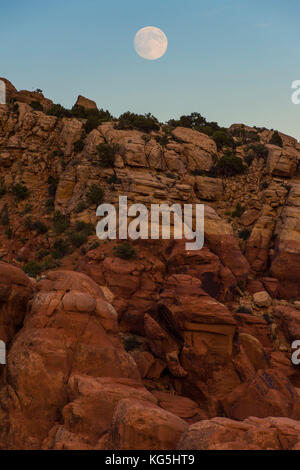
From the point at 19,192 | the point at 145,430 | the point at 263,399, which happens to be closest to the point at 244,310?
the point at 263,399

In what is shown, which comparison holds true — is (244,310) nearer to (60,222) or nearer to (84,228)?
(84,228)

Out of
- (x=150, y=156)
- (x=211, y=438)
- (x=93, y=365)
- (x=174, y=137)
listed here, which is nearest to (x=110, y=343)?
(x=93, y=365)

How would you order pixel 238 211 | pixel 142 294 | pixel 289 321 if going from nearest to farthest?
pixel 142 294
pixel 289 321
pixel 238 211

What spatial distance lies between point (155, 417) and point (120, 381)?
2.94 meters

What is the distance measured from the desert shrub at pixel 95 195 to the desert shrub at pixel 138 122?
32.7ft

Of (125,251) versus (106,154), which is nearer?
(125,251)

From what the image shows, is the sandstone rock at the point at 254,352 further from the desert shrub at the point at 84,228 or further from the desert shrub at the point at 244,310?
the desert shrub at the point at 84,228

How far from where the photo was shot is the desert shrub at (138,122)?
34.5 metres

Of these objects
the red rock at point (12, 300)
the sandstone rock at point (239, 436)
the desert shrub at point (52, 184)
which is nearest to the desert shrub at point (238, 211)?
the desert shrub at point (52, 184)

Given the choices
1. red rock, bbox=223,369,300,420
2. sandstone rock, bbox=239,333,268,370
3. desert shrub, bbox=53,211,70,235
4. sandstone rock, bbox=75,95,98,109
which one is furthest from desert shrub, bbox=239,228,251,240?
sandstone rock, bbox=75,95,98,109

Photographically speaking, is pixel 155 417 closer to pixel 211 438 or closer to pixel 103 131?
pixel 211 438

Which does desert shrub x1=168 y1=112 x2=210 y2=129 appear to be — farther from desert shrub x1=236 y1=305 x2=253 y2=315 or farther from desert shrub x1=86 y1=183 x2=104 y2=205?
desert shrub x1=236 y1=305 x2=253 y2=315

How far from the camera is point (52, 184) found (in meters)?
33.2

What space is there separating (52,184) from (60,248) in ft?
32.6
